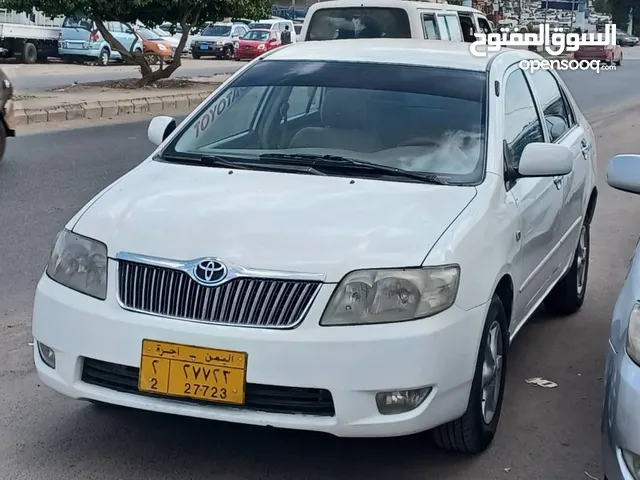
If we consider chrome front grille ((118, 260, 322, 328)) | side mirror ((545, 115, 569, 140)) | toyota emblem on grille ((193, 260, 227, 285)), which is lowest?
chrome front grille ((118, 260, 322, 328))

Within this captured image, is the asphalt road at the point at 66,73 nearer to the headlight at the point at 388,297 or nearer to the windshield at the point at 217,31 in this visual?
the windshield at the point at 217,31

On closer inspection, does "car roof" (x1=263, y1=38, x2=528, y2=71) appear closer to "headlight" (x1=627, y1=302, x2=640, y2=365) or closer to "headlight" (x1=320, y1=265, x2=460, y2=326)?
"headlight" (x1=320, y1=265, x2=460, y2=326)

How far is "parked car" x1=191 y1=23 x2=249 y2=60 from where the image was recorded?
1506 inches

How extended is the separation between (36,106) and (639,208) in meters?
9.59

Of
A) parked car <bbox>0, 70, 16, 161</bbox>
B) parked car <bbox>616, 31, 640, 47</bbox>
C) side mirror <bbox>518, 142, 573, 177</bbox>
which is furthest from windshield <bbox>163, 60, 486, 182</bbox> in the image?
parked car <bbox>616, 31, 640, 47</bbox>

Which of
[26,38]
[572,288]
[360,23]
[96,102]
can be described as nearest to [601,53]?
[26,38]

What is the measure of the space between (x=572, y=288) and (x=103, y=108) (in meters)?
11.7

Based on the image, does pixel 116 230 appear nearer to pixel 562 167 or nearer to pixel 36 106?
pixel 562 167

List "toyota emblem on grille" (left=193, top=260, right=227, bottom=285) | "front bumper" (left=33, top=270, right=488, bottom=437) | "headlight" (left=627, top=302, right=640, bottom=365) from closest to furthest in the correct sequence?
"headlight" (left=627, top=302, right=640, bottom=365), "front bumper" (left=33, top=270, right=488, bottom=437), "toyota emblem on grille" (left=193, top=260, right=227, bottom=285)

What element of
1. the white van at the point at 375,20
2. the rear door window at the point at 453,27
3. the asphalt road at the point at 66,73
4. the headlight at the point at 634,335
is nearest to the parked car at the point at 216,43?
the asphalt road at the point at 66,73

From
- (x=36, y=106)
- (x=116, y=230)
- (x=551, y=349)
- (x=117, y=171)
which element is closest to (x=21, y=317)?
(x=116, y=230)

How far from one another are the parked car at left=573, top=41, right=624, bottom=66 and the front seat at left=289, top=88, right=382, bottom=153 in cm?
3649

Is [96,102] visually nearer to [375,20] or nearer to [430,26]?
[375,20]

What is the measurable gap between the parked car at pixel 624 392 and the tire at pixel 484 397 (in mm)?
577
